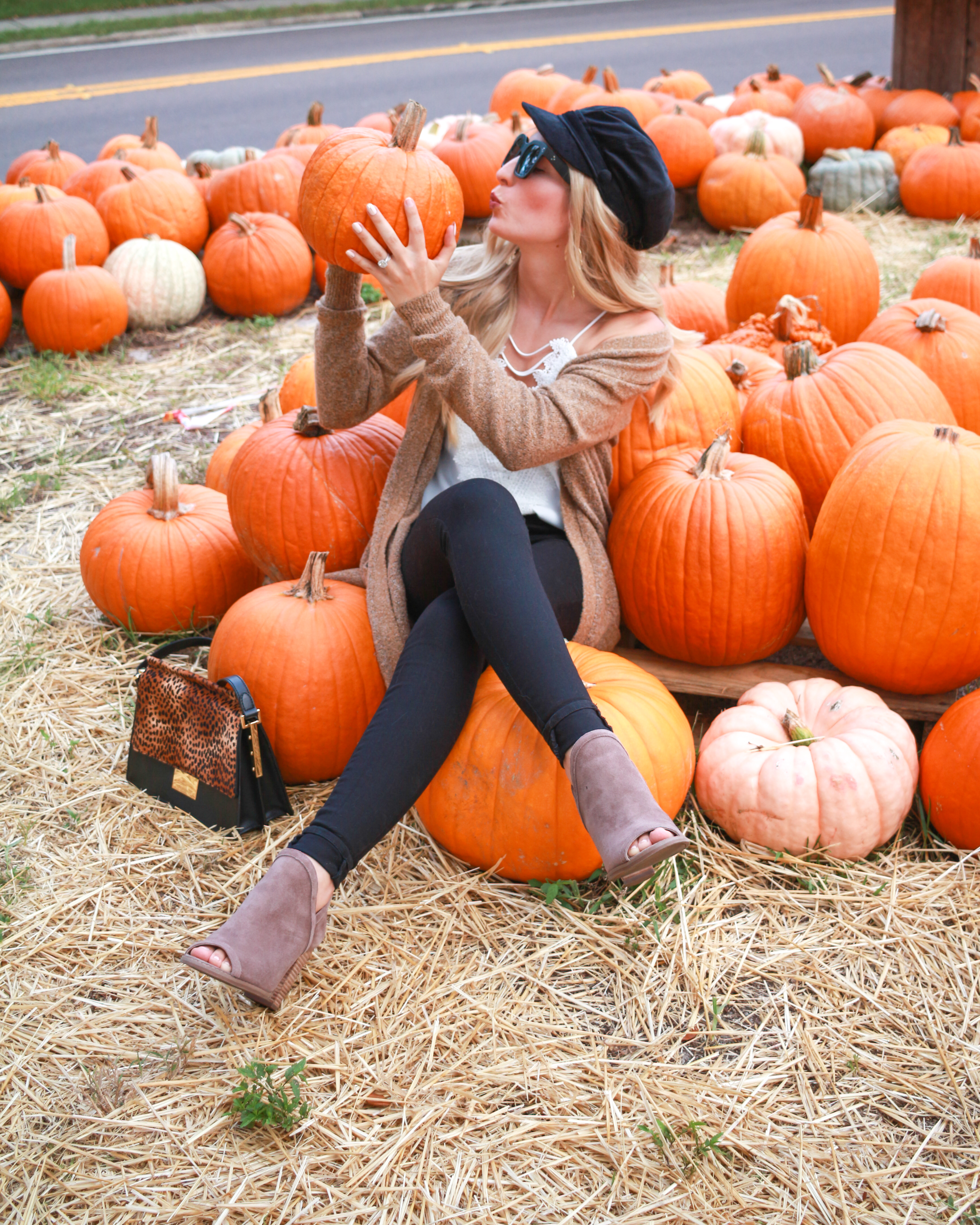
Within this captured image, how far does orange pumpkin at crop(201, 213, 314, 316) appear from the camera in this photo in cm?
524

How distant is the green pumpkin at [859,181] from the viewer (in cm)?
668

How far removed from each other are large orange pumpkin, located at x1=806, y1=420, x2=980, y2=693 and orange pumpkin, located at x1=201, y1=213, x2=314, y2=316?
149 inches

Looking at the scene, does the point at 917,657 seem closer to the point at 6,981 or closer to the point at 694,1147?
the point at 694,1147

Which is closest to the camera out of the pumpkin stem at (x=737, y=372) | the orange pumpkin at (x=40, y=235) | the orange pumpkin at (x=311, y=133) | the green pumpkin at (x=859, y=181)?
the pumpkin stem at (x=737, y=372)

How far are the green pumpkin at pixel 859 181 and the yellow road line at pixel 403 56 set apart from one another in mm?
7557

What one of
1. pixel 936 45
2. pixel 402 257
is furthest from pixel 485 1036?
pixel 936 45

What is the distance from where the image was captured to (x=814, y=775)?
2.15 metres

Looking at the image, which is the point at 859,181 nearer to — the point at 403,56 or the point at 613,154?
the point at 613,154

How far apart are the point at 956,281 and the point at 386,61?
35.2 feet

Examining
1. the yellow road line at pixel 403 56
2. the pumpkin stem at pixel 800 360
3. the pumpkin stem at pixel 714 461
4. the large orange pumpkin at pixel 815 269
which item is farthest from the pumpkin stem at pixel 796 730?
the yellow road line at pixel 403 56

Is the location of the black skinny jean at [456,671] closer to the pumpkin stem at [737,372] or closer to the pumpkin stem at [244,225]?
the pumpkin stem at [737,372]

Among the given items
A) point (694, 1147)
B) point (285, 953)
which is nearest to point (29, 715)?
point (285, 953)

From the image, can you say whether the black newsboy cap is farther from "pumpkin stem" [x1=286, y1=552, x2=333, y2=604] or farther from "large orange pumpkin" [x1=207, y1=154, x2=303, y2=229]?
"large orange pumpkin" [x1=207, y1=154, x2=303, y2=229]

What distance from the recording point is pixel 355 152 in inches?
82.4
